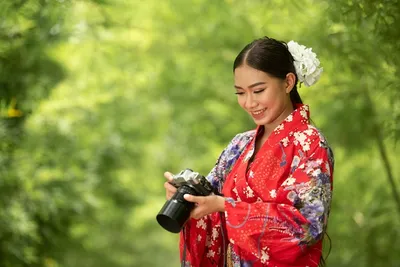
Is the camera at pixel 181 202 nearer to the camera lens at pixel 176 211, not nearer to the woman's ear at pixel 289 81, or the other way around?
the camera lens at pixel 176 211

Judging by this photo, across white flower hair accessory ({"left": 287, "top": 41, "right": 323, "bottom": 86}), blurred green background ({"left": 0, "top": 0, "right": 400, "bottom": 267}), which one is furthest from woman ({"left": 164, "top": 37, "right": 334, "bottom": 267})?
blurred green background ({"left": 0, "top": 0, "right": 400, "bottom": 267})

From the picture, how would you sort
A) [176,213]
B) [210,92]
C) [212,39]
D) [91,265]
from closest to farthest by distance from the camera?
[176,213] < [212,39] < [210,92] < [91,265]

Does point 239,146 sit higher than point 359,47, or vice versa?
point 359,47

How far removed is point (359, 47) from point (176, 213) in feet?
7.25

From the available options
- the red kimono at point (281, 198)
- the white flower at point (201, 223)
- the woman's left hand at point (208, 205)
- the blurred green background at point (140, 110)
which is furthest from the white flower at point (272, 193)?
the blurred green background at point (140, 110)

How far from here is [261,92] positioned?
239 centimetres

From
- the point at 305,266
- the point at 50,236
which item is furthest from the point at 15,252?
the point at 305,266

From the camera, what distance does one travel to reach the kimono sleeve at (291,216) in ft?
7.32

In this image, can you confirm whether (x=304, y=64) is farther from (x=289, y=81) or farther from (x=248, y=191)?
(x=248, y=191)

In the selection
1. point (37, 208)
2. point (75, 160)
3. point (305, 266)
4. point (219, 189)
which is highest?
point (75, 160)

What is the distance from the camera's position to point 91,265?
8891 millimetres

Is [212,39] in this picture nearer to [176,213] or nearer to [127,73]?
[127,73]

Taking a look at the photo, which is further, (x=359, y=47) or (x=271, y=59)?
(x=359, y=47)

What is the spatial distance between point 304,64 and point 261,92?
0.23m
